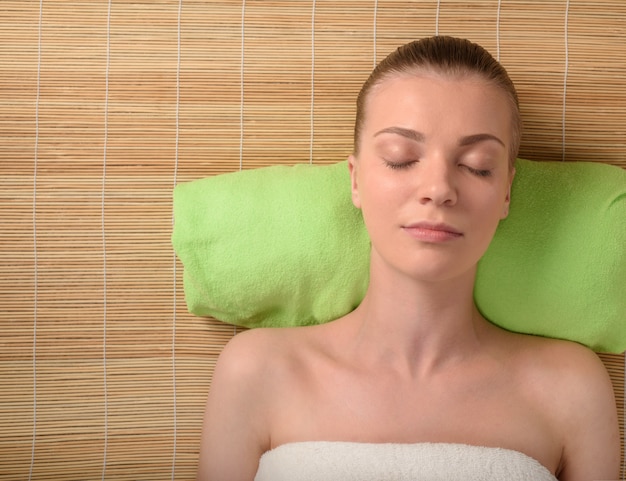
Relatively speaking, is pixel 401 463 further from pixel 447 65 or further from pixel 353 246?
pixel 447 65

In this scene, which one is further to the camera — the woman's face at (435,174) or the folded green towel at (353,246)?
the folded green towel at (353,246)

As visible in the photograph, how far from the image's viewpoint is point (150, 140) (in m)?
1.59

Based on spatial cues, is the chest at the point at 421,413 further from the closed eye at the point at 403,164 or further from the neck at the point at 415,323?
the closed eye at the point at 403,164

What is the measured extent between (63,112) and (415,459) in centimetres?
104

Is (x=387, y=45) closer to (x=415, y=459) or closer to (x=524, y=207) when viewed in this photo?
(x=524, y=207)

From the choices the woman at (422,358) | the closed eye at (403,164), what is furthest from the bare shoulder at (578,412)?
the closed eye at (403,164)

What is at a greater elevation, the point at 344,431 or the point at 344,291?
the point at 344,291

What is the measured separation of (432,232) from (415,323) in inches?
9.3

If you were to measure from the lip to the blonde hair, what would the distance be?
0.22 meters

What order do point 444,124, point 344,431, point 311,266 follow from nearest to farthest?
point 444,124, point 344,431, point 311,266

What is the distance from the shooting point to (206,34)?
1.59 meters

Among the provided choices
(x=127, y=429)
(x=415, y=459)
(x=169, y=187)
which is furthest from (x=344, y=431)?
(x=169, y=187)

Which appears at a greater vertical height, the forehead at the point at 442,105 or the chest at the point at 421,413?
the forehead at the point at 442,105

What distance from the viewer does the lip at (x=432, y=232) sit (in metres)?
1.21
